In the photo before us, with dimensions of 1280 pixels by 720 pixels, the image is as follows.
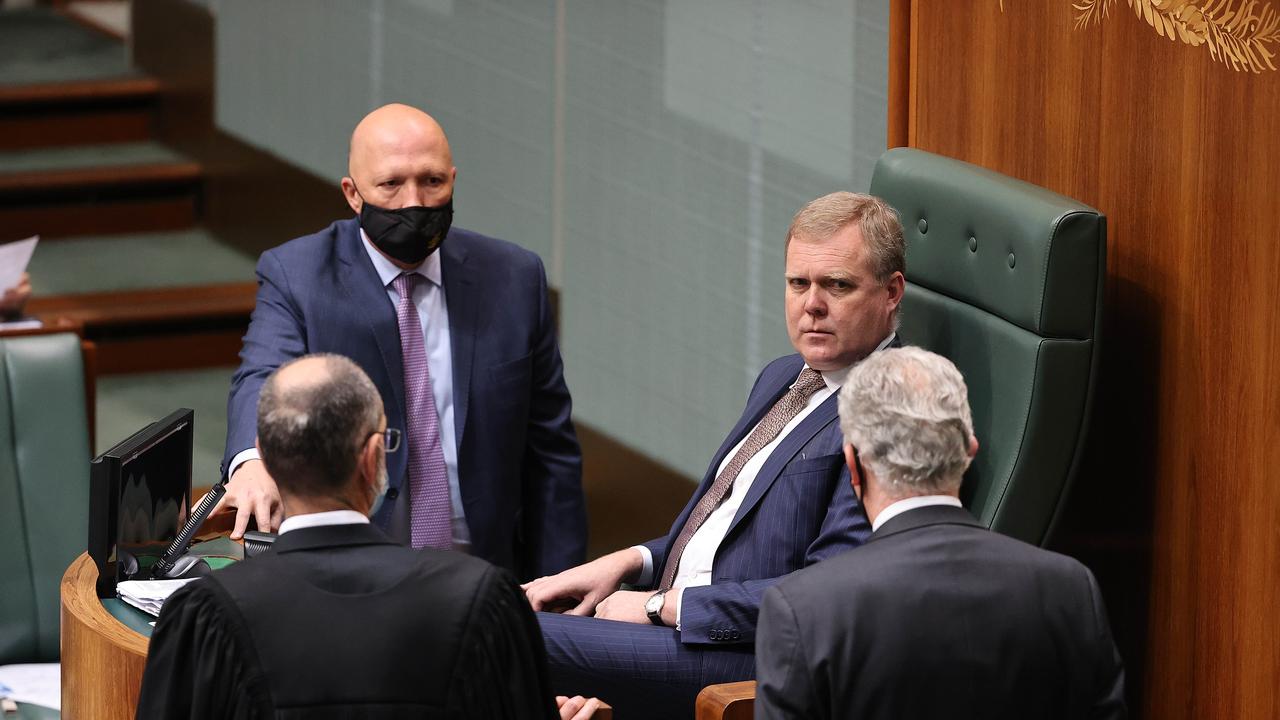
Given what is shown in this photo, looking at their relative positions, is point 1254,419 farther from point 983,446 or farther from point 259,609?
point 259,609

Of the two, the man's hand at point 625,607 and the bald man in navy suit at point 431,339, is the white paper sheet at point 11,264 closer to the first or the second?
the bald man in navy suit at point 431,339

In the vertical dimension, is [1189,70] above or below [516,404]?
above

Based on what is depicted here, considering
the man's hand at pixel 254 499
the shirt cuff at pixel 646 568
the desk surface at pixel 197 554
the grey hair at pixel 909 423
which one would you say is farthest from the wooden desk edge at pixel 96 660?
the grey hair at pixel 909 423

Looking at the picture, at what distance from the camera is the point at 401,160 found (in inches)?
123

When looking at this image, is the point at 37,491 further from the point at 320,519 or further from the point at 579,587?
the point at 320,519

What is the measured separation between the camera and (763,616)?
1.97 metres

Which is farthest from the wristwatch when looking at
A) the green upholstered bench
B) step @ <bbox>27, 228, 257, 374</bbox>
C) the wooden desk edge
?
step @ <bbox>27, 228, 257, 374</bbox>

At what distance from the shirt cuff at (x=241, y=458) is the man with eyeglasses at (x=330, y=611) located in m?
0.95

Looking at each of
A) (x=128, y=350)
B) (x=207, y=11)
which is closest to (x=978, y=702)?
(x=128, y=350)

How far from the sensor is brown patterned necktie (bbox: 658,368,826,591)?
2869 mm

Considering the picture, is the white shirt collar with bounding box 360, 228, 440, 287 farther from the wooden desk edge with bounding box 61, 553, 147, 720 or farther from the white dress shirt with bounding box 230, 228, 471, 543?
the wooden desk edge with bounding box 61, 553, 147, 720

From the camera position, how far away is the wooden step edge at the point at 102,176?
6.78 metres

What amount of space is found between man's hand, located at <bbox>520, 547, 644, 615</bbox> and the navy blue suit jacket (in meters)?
0.36

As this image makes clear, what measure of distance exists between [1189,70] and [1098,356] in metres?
0.45
